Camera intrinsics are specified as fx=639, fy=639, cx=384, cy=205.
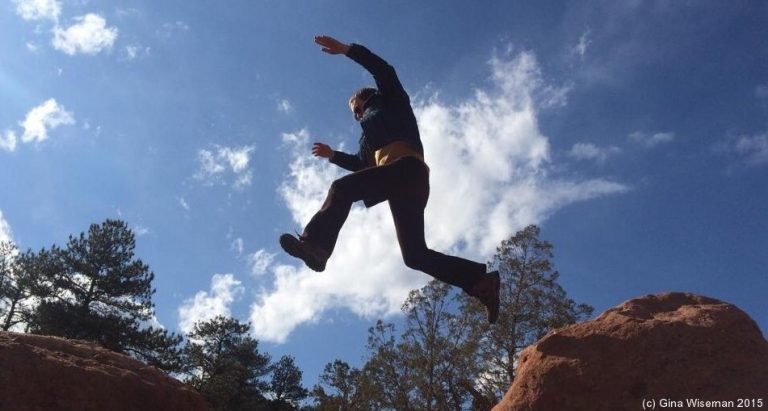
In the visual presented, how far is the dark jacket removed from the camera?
4602 mm

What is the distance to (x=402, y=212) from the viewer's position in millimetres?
4469

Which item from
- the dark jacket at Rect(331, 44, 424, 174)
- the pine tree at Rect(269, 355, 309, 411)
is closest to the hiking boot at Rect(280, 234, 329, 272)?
the dark jacket at Rect(331, 44, 424, 174)

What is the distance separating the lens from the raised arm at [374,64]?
4.57 meters

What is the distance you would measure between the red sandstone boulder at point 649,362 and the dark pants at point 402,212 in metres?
0.79

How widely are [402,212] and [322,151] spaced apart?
1209 millimetres

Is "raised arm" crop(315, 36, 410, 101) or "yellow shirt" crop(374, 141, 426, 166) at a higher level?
"raised arm" crop(315, 36, 410, 101)

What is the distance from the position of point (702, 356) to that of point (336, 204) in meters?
2.41

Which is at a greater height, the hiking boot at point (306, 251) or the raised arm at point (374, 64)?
the raised arm at point (374, 64)

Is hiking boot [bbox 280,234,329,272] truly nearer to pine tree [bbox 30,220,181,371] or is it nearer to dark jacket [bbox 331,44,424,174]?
dark jacket [bbox 331,44,424,174]

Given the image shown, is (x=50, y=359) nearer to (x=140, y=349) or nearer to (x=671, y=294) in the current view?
(x=671, y=294)

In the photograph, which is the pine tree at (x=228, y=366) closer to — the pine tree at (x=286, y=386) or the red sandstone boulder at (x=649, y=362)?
the pine tree at (x=286, y=386)

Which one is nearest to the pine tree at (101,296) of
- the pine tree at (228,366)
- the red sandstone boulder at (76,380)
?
the pine tree at (228,366)

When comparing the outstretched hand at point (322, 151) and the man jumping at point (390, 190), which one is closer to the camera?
the man jumping at point (390, 190)

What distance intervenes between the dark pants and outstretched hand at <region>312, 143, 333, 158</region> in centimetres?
100
